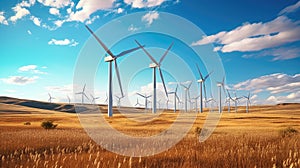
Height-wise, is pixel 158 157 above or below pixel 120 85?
below

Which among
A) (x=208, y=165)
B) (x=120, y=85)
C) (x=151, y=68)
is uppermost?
(x=151, y=68)

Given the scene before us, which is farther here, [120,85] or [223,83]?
[223,83]

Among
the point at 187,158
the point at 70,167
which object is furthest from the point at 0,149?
the point at 187,158

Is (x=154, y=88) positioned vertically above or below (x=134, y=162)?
above

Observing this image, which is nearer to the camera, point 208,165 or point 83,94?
point 208,165

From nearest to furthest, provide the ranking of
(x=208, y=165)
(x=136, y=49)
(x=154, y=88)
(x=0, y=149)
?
(x=208, y=165) < (x=0, y=149) < (x=136, y=49) < (x=154, y=88)

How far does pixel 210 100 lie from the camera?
151 metres

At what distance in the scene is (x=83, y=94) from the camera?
4210 inches

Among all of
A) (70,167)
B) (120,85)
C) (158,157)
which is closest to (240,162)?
(158,157)

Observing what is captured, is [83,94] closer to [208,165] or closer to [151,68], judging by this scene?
[151,68]

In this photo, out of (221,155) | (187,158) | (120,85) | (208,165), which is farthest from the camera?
(120,85)

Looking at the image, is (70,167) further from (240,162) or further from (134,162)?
(240,162)

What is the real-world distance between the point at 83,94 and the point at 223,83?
54.1 meters

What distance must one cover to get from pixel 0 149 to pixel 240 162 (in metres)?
8.69
